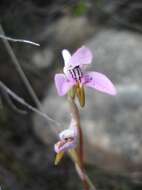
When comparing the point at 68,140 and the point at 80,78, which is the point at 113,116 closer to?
the point at 68,140

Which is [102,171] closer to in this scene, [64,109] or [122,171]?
[122,171]

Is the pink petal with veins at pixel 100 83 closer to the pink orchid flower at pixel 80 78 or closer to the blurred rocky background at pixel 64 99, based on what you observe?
the pink orchid flower at pixel 80 78

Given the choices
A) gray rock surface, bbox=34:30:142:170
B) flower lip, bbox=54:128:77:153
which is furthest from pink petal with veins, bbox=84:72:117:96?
gray rock surface, bbox=34:30:142:170

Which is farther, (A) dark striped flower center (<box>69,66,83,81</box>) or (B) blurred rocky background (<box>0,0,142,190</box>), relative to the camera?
(B) blurred rocky background (<box>0,0,142,190</box>)

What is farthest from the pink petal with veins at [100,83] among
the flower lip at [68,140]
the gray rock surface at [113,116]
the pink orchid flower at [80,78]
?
the gray rock surface at [113,116]

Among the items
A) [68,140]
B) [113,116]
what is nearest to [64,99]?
[113,116]

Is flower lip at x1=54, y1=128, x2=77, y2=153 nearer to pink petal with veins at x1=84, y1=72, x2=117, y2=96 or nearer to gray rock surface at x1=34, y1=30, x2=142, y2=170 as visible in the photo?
pink petal with veins at x1=84, y1=72, x2=117, y2=96
